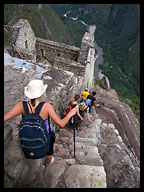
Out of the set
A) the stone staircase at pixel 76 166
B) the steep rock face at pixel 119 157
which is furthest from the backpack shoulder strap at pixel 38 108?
the steep rock face at pixel 119 157

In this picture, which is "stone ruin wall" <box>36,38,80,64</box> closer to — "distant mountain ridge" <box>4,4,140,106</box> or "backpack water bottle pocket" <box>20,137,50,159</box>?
"backpack water bottle pocket" <box>20,137,50,159</box>

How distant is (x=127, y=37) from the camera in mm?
121375

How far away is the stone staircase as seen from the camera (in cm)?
355

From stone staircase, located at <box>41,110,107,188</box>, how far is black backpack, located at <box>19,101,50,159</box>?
864 mm

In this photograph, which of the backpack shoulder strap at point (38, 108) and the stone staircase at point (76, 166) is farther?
the stone staircase at point (76, 166)

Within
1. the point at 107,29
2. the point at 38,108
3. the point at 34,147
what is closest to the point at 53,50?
the point at 38,108

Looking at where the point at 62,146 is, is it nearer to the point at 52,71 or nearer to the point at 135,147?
the point at 52,71

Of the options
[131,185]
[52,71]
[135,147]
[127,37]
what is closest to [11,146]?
[131,185]

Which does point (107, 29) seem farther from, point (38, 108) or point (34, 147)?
point (34, 147)

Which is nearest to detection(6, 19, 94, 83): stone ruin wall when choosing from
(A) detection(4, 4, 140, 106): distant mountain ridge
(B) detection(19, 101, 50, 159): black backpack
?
(B) detection(19, 101, 50, 159): black backpack

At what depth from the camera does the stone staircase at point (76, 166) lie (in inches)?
140

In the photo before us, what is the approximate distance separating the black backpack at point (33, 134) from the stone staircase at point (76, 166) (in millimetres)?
864

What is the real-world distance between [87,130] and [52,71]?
2.88 meters

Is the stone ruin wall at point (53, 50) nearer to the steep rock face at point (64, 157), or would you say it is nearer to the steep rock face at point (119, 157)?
the steep rock face at point (119, 157)
